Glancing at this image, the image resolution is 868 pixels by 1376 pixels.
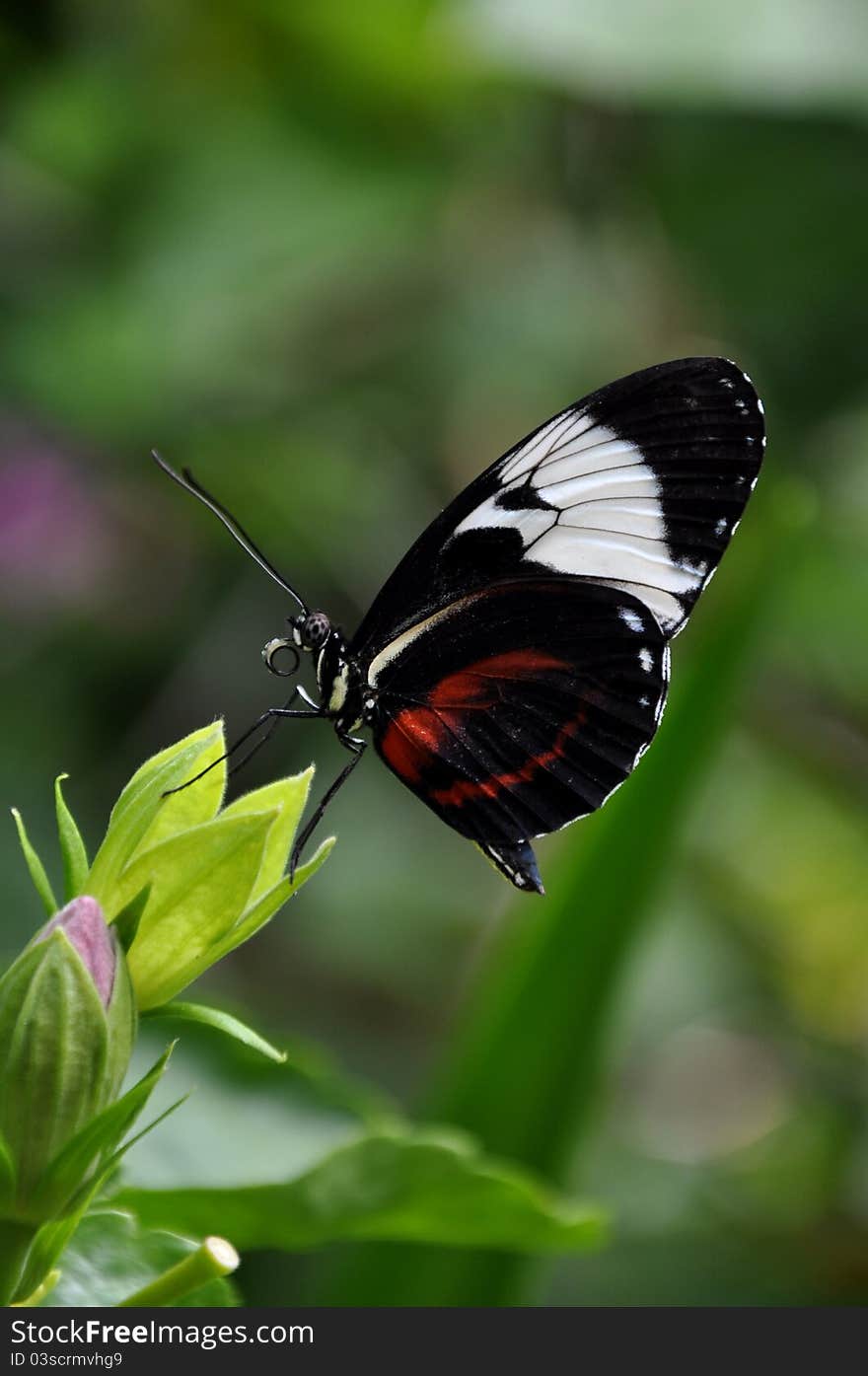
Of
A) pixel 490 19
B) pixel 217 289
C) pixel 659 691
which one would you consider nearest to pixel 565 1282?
pixel 659 691

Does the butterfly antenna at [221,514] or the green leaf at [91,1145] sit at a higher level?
the butterfly antenna at [221,514]

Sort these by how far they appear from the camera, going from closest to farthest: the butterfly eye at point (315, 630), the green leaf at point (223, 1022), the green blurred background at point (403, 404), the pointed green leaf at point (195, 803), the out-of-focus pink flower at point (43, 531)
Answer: the green leaf at point (223, 1022) → the pointed green leaf at point (195, 803) → the butterfly eye at point (315, 630) → the green blurred background at point (403, 404) → the out-of-focus pink flower at point (43, 531)

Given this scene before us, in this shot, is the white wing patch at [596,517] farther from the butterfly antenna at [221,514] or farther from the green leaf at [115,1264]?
the green leaf at [115,1264]

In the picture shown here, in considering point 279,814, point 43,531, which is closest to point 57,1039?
point 279,814

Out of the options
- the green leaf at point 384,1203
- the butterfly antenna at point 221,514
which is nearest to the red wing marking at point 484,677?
the butterfly antenna at point 221,514

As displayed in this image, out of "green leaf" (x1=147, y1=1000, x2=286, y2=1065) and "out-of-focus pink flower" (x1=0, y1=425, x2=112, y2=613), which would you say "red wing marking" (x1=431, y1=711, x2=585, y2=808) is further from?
"out-of-focus pink flower" (x1=0, y1=425, x2=112, y2=613)

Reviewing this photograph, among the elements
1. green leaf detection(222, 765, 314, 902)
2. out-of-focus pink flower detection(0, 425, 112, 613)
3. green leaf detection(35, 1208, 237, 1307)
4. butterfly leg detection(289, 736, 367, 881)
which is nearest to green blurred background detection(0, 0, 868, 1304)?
out-of-focus pink flower detection(0, 425, 112, 613)

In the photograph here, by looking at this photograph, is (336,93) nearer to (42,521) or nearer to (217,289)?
(217,289)
